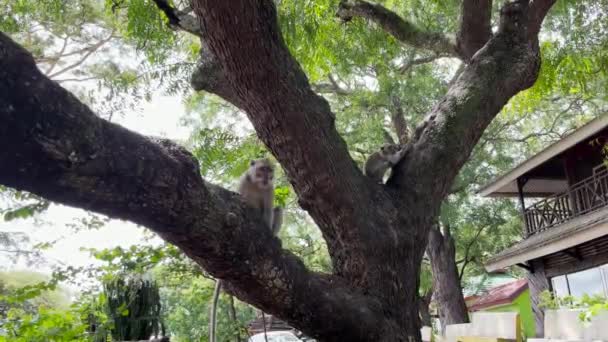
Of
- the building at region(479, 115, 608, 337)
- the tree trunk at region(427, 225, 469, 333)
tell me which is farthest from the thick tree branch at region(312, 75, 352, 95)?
the building at region(479, 115, 608, 337)

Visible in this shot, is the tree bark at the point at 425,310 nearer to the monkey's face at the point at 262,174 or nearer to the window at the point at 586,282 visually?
the window at the point at 586,282

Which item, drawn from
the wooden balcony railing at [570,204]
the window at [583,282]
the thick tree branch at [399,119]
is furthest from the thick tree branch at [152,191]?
the window at [583,282]

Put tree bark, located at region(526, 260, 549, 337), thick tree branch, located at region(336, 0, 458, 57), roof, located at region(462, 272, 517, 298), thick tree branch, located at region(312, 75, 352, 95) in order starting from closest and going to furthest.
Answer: thick tree branch, located at region(336, 0, 458, 57), tree bark, located at region(526, 260, 549, 337), thick tree branch, located at region(312, 75, 352, 95), roof, located at region(462, 272, 517, 298)

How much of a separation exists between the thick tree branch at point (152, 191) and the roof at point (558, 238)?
27.1ft

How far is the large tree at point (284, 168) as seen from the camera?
2256 millimetres

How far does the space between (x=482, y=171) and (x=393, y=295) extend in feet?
42.9

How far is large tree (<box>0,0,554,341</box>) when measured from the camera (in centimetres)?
226

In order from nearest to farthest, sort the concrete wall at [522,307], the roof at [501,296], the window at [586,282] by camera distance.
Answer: the window at [586,282]
the concrete wall at [522,307]
the roof at [501,296]

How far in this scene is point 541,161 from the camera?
41.4 ft

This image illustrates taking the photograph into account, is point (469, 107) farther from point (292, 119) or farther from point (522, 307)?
point (522, 307)

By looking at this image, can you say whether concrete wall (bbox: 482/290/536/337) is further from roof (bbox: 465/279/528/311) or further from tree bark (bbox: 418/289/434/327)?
tree bark (bbox: 418/289/434/327)

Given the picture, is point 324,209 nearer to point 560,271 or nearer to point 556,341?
point 556,341

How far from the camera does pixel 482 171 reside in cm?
1596

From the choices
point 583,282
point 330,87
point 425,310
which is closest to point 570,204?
point 583,282
